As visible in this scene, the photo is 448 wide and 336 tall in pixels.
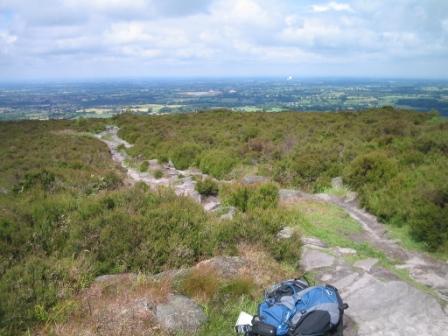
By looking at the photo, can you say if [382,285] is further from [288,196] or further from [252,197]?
[288,196]

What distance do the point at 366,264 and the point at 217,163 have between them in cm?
1096

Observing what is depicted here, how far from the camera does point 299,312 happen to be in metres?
4.21

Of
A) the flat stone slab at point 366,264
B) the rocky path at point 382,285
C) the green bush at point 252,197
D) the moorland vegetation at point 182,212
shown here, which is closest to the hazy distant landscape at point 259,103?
the moorland vegetation at point 182,212

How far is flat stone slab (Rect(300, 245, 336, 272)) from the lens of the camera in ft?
21.9

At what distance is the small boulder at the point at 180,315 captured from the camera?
432 cm

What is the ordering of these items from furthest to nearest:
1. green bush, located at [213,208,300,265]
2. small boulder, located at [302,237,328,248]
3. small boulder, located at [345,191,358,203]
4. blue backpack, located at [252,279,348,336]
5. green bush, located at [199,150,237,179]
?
green bush, located at [199,150,237,179] → small boulder, located at [345,191,358,203] → small boulder, located at [302,237,328,248] → green bush, located at [213,208,300,265] → blue backpack, located at [252,279,348,336]

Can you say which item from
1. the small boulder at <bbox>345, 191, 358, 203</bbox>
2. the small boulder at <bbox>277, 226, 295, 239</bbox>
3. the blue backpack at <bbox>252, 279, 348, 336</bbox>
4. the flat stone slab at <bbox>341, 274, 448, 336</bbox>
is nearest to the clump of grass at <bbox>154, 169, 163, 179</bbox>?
the small boulder at <bbox>345, 191, 358, 203</bbox>

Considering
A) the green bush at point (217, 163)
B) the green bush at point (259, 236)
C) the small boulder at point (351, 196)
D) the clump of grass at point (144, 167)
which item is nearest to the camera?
the green bush at point (259, 236)

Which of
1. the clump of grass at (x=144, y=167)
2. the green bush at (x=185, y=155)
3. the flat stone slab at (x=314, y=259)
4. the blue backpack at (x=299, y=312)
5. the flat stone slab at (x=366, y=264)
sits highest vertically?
the blue backpack at (x=299, y=312)

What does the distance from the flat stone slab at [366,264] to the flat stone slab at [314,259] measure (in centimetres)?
42

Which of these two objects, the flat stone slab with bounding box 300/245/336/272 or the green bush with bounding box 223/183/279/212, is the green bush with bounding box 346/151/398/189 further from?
the flat stone slab with bounding box 300/245/336/272

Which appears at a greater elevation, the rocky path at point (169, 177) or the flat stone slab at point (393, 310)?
the flat stone slab at point (393, 310)

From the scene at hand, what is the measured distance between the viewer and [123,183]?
14.5 metres

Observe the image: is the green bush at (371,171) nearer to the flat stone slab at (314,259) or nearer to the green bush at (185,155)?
the flat stone slab at (314,259)
